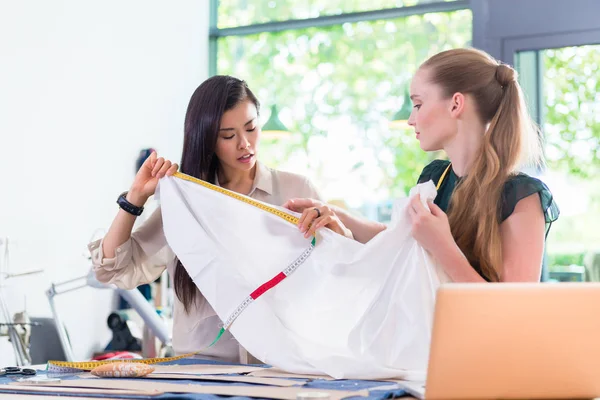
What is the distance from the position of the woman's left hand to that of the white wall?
2.82 metres

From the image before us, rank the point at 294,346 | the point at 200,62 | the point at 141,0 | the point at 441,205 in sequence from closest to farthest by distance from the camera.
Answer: the point at 294,346 → the point at 441,205 → the point at 141,0 → the point at 200,62

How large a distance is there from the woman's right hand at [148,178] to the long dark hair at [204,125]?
0.12 metres

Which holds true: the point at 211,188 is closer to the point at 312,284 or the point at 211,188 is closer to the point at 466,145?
the point at 312,284

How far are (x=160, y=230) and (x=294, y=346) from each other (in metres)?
0.66

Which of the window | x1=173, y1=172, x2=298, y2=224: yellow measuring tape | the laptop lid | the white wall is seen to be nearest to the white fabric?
x1=173, y1=172, x2=298, y2=224: yellow measuring tape

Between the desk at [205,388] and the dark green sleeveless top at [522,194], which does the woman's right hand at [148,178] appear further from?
the dark green sleeveless top at [522,194]

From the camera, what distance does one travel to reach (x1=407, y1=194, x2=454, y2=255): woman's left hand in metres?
1.80

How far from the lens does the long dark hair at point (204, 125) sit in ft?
7.76

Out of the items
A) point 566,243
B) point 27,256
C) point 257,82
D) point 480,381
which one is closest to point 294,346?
point 480,381

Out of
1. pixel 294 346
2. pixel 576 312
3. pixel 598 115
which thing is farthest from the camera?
pixel 598 115

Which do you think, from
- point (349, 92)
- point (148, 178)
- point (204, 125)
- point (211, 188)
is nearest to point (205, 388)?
point (211, 188)

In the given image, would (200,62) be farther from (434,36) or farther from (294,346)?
(294,346)

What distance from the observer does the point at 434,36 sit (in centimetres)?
570

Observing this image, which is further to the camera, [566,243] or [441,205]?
[566,243]
